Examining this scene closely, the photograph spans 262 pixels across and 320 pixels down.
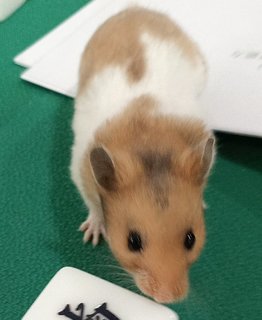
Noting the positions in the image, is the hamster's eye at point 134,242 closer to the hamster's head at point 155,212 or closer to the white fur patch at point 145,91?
the hamster's head at point 155,212

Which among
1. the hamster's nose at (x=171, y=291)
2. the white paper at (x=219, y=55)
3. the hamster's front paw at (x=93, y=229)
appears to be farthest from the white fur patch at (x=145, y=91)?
the hamster's nose at (x=171, y=291)

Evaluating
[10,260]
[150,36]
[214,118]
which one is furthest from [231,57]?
[10,260]

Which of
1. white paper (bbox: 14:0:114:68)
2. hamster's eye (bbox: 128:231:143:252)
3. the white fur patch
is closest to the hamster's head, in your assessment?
hamster's eye (bbox: 128:231:143:252)

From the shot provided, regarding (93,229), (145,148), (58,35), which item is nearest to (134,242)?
(145,148)

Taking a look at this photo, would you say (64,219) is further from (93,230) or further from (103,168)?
(103,168)

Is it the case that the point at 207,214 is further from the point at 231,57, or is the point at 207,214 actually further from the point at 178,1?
the point at 178,1
